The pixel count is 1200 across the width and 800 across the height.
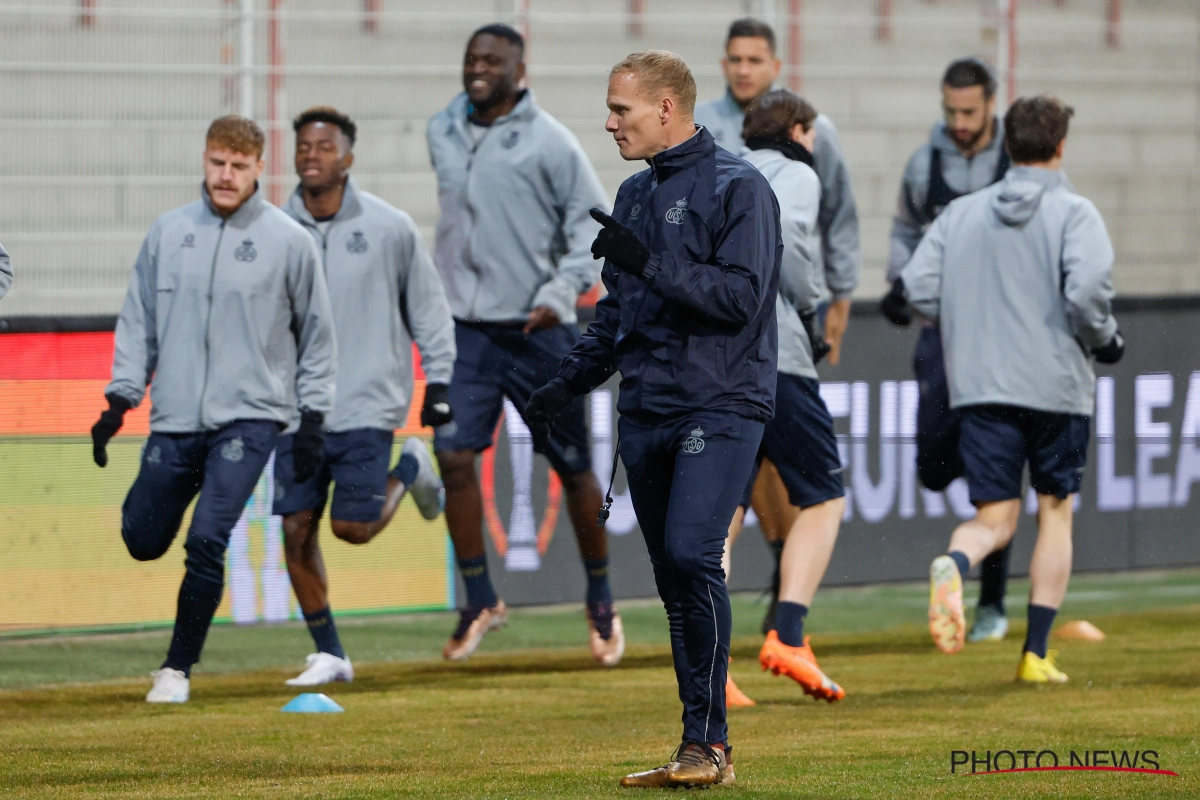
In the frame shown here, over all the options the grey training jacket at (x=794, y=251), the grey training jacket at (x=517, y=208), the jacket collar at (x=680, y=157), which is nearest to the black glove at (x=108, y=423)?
the grey training jacket at (x=517, y=208)

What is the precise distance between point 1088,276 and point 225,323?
3.21 meters

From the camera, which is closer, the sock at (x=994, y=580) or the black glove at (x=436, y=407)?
the black glove at (x=436, y=407)

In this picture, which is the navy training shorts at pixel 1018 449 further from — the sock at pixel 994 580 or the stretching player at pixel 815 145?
the sock at pixel 994 580

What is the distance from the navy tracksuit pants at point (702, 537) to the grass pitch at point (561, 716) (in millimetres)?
264

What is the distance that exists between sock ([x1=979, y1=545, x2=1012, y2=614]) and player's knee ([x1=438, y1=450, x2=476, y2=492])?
2.50 meters

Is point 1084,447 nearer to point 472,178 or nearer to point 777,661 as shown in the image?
point 777,661

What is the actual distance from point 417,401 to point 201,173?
2599 millimetres

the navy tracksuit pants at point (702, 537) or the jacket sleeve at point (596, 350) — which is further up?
the jacket sleeve at point (596, 350)

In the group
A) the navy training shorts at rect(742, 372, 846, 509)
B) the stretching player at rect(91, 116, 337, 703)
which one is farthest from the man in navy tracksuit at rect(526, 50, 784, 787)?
the stretching player at rect(91, 116, 337, 703)

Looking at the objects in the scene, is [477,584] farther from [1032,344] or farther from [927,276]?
[1032,344]

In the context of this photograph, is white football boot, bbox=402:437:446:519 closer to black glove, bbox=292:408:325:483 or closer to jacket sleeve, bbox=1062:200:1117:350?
black glove, bbox=292:408:325:483

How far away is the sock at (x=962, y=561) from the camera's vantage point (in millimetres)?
7570

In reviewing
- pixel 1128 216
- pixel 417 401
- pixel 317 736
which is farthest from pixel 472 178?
pixel 1128 216
